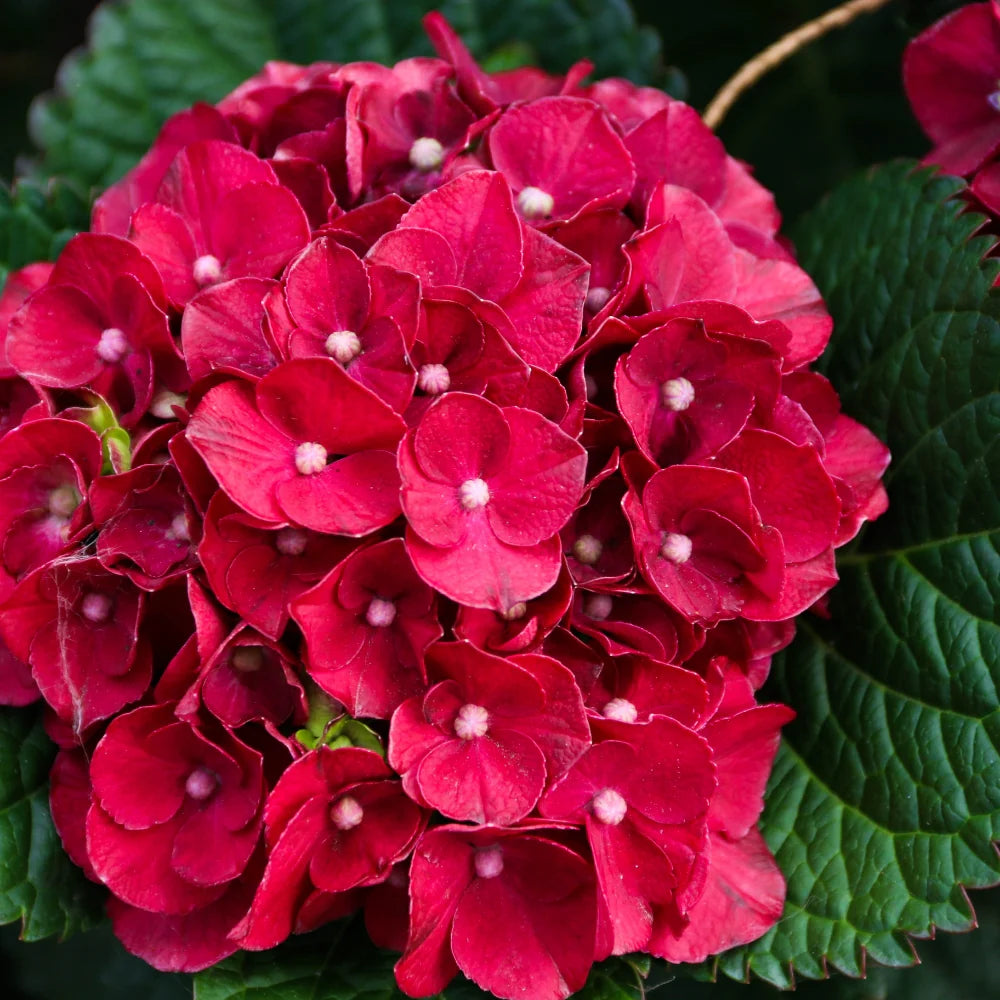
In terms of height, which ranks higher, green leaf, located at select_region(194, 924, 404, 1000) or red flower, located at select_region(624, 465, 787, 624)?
red flower, located at select_region(624, 465, 787, 624)

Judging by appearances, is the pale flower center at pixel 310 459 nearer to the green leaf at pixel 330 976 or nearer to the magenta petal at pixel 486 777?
the magenta petal at pixel 486 777

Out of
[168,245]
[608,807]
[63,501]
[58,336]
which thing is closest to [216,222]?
[168,245]

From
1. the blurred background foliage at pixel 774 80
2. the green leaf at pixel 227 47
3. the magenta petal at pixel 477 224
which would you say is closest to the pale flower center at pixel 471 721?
the magenta petal at pixel 477 224

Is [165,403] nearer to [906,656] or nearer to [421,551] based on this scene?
[421,551]

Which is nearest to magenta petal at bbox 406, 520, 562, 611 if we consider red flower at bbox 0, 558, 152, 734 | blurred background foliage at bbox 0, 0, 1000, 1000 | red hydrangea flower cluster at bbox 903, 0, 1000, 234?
red flower at bbox 0, 558, 152, 734

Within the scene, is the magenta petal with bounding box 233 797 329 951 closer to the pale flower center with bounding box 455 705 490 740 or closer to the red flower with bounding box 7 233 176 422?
the pale flower center with bounding box 455 705 490 740

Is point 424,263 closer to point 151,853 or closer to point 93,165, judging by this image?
point 151,853
